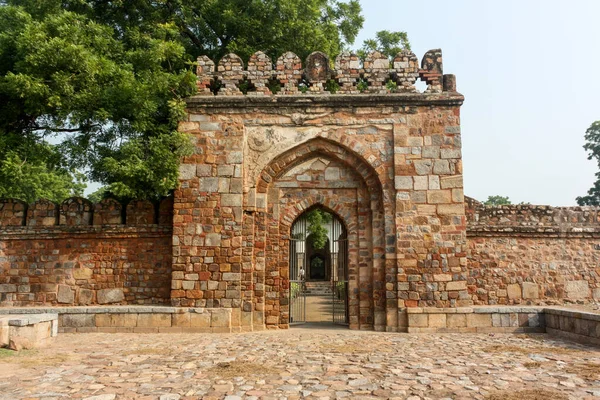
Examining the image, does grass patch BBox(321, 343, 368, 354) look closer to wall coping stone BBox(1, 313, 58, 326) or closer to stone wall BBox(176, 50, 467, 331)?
stone wall BBox(176, 50, 467, 331)

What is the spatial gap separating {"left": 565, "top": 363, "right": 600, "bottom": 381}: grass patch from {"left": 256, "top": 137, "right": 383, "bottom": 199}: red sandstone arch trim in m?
4.51

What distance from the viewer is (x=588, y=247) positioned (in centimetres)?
920

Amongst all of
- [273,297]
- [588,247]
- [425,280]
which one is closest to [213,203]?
[273,297]

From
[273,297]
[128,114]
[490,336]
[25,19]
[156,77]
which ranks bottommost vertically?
[490,336]

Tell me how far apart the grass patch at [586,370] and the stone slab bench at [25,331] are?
6.84 meters

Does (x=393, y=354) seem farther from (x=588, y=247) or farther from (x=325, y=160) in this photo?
(x=588, y=247)

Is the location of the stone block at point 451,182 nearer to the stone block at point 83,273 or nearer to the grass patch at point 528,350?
the grass patch at point 528,350

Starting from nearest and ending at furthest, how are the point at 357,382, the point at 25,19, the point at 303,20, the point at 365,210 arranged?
the point at 357,382, the point at 25,19, the point at 365,210, the point at 303,20

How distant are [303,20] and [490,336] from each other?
901 centimetres

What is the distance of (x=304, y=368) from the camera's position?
5191 millimetres

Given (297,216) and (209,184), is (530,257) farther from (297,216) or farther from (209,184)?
(209,184)

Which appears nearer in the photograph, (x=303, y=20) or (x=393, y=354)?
(x=393, y=354)

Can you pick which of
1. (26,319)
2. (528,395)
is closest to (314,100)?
(26,319)

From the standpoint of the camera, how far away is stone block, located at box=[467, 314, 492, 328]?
8148mm
